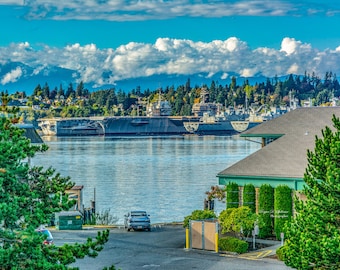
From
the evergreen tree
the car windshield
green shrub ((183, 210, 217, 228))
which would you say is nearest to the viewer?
the evergreen tree

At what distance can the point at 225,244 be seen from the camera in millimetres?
27125

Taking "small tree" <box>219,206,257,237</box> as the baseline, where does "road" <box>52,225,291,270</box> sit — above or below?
below

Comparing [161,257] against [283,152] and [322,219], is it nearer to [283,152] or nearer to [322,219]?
[283,152]

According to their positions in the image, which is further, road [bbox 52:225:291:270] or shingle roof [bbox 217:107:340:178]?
shingle roof [bbox 217:107:340:178]

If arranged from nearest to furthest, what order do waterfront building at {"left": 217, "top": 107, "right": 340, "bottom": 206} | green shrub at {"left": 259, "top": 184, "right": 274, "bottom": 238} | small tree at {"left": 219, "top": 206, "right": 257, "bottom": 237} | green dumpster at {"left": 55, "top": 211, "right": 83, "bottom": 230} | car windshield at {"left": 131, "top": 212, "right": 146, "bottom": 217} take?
small tree at {"left": 219, "top": 206, "right": 257, "bottom": 237}
waterfront building at {"left": 217, "top": 107, "right": 340, "bottom": 206}
green shrub at {"left": 259, "top": 184, "right": 274, "bottom": 238}
green dumpster at {"left": 55, "top": 211, "right": 83, "bottom": 230}
car windshield at {"left": 131, "top": 212, "right": 146, "bottom": 217}

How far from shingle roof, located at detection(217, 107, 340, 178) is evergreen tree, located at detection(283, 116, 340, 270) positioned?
11879mm

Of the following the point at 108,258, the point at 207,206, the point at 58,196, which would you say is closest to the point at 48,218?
the point at 58,196

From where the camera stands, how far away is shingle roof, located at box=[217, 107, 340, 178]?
30020mm

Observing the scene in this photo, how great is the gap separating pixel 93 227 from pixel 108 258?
32.7 feet

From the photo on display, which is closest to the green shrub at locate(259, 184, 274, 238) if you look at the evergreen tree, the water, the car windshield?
the car windshield

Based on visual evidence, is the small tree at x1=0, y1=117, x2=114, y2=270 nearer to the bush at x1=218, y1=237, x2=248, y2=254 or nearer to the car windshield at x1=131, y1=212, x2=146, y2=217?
the bush at x1=218, y1=237, x2=248, y2=254

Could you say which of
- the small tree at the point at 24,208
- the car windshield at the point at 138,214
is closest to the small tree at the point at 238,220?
the car windshield at the point at 138,214

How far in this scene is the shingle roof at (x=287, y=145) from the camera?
1182 inches

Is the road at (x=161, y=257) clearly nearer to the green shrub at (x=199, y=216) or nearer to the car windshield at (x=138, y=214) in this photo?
the green shrub at (x=199, y=216)
